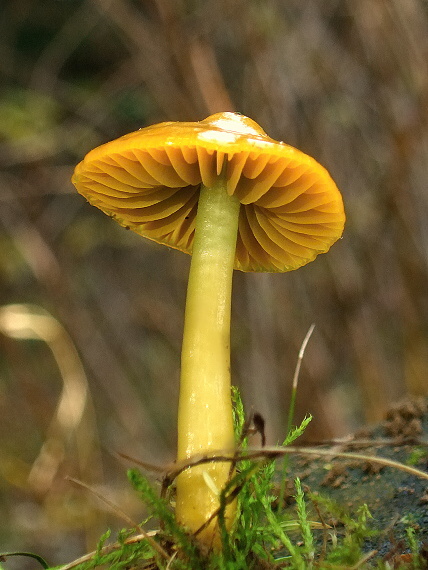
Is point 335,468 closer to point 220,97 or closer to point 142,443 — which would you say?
point 220,97

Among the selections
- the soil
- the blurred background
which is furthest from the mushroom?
the blurred background

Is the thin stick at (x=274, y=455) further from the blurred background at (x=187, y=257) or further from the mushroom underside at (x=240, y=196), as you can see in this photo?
the blurred background at (x=187, y=257)

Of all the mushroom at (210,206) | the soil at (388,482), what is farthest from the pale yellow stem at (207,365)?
the soil at (388,482)

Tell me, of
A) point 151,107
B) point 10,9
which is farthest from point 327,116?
point 10,9

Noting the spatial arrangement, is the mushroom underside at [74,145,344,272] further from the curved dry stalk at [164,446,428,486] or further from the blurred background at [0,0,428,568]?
the blurred background at [0,0,428,568]

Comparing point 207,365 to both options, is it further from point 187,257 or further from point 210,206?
point 187,257

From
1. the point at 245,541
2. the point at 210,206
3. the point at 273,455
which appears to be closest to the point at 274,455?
the point at 273,455
